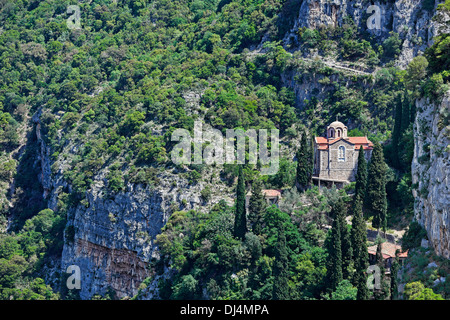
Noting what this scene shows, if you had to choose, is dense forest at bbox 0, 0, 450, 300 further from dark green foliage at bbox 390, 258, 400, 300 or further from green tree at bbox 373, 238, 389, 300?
dark green foliage at bbox 390, 258, 400, 300

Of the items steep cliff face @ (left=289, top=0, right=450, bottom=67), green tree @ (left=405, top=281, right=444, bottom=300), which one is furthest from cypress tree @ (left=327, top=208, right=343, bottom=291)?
steep cliff face @ (left=289, top=0, right=450, bottom=67)

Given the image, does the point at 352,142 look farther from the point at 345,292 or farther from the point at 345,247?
the point at 345,292

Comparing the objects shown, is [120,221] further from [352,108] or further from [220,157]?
[352,108]

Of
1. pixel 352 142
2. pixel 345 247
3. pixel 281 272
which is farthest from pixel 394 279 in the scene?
pixel 352 142

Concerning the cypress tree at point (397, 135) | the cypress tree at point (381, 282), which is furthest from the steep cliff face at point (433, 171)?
the cypress tree at point (397, 135)

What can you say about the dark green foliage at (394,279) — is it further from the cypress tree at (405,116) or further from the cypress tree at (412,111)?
the cypress tree at (412,111)

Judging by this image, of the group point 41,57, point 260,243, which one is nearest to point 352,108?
point 260,243
